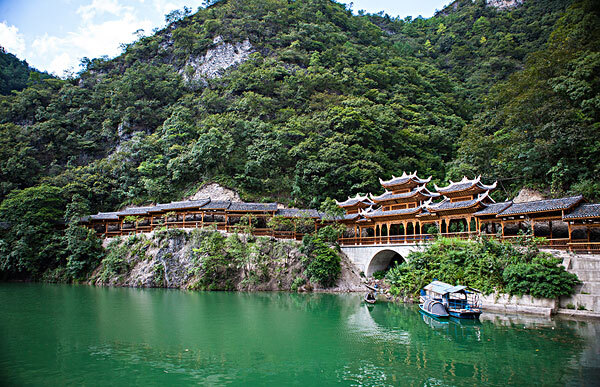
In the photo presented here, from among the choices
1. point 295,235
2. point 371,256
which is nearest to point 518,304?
point 371,256

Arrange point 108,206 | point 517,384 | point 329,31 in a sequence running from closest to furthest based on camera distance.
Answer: point 517,384
point 108,206
point 329,31

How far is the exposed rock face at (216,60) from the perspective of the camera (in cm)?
5228

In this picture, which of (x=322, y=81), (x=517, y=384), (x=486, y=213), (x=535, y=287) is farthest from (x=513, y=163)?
(x=322, y=81)

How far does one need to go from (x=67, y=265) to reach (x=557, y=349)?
32573 millimetres

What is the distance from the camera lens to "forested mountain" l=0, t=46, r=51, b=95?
5368 cm

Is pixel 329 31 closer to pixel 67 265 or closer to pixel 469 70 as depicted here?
pixel 469 70

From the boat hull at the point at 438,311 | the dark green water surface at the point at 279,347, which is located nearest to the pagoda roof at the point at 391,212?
the dark green water surface at the point at 279,347

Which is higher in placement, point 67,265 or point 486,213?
point 486,213

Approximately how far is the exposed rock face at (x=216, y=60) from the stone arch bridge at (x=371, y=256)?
36.6 m

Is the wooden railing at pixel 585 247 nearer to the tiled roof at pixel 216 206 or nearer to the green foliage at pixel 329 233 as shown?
the green foliage at pixel 329 233

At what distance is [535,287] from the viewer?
52.0 feet

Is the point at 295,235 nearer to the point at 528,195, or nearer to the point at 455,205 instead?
the point at 455,205

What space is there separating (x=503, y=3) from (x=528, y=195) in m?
55.4

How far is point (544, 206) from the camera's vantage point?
1823cm
